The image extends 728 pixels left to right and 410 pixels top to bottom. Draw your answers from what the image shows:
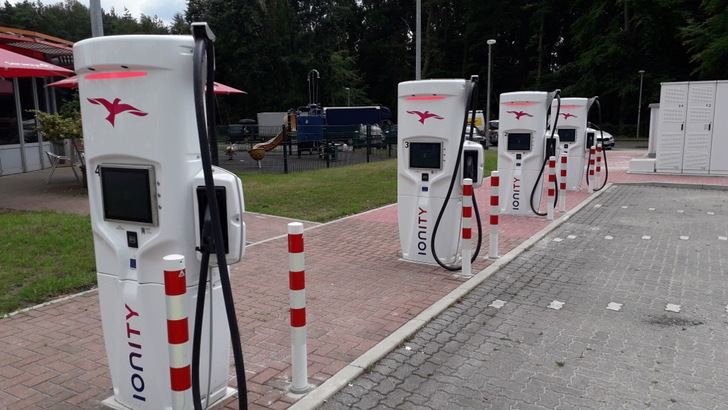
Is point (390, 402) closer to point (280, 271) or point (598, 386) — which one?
point (598, 386)

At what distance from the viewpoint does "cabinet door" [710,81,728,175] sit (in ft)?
55.1

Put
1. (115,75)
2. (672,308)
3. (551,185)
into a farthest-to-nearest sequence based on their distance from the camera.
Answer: (551,185), (672,308), (115,75)

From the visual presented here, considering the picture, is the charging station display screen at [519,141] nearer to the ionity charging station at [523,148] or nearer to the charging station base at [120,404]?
the ionity charging station at [523,148]

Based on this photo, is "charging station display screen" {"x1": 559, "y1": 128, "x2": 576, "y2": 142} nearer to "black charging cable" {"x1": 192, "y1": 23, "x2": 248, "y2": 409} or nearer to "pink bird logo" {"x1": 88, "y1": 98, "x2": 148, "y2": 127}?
"black charging cable" {"x1": 192, "y1": 23, "x2": 248, "y2": 409}

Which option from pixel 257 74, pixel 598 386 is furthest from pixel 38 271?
pixel 257 74

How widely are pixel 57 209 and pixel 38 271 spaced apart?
4.67 m

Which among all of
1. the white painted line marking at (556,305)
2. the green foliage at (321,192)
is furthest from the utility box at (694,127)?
the white painted line marking at (556,305)

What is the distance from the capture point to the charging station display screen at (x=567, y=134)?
1399 cm

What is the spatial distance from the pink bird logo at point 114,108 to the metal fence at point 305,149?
16238mm

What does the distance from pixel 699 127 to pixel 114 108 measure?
1837 centimetres

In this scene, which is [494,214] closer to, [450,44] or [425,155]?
[425,155]

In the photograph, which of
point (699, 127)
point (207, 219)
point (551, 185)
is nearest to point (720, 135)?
point (699, 127)

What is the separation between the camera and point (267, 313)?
541cm

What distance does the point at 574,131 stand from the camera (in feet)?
45.8
